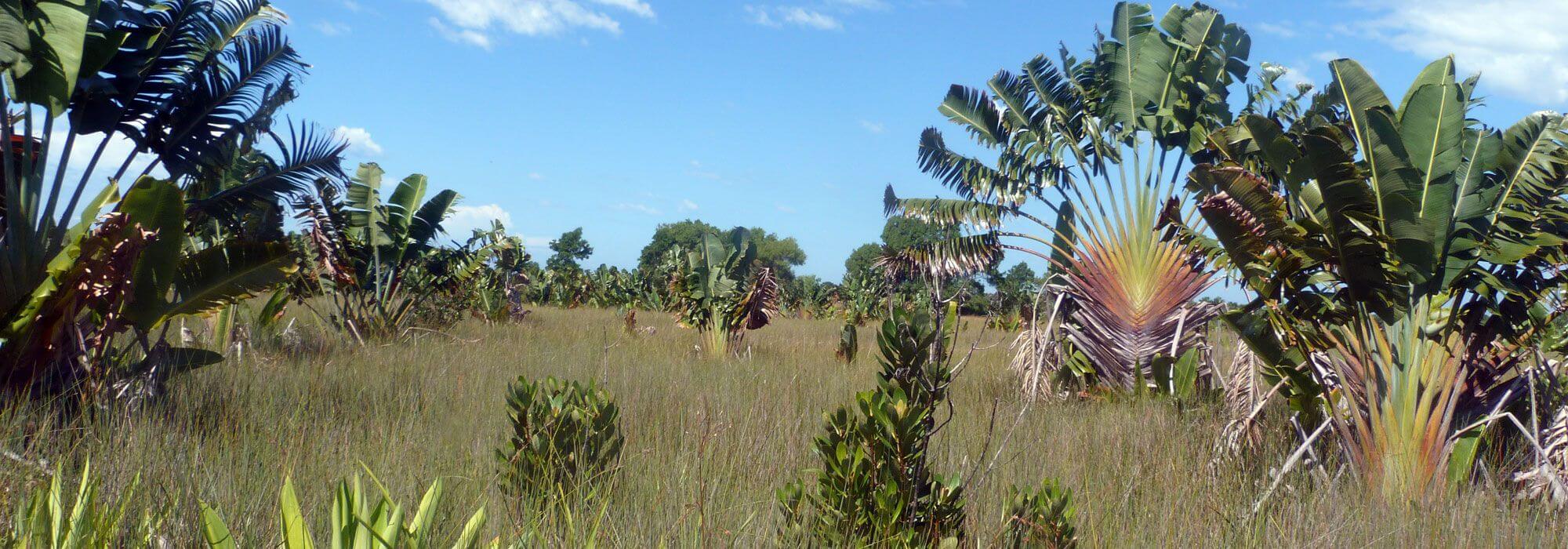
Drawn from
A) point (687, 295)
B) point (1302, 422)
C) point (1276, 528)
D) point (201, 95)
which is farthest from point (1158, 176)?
point (201, 95)

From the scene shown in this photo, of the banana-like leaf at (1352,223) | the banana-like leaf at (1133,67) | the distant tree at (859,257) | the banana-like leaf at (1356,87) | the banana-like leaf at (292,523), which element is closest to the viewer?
the banana-like leaf at (292,523)

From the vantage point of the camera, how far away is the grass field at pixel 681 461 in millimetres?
3586

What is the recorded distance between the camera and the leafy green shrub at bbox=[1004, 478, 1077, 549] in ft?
9.53

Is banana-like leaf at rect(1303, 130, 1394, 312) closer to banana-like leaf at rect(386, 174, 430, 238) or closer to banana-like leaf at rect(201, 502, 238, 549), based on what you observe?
banana-like leaf at rect(201, 502, 238, 549)

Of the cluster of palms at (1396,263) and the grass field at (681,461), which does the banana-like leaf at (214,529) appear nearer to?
the grass field at (681,461)

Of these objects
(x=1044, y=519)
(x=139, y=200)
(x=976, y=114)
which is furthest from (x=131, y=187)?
(x=976, y=114)

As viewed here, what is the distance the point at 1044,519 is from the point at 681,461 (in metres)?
2.18

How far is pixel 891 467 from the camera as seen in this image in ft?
9.66

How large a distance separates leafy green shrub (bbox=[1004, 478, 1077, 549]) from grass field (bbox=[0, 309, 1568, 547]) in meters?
0.19

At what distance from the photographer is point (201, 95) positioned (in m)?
8.00

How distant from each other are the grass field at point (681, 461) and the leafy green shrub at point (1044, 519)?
192mm

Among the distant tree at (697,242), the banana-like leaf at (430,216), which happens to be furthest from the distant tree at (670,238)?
the banana-like leaf at (430,216)

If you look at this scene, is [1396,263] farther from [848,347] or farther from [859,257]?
[859,257]

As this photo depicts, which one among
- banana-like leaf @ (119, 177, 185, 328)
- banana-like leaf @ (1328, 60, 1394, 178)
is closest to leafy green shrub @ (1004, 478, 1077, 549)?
banana-like leaf @ (1328, 60, 1394, 178)
